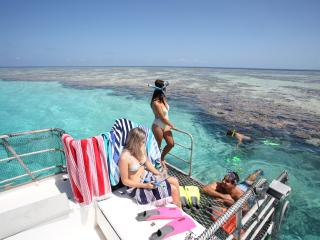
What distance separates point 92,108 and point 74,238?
54.5ft

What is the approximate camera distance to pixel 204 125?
1345 cm

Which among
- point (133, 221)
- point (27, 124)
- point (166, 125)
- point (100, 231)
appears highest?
point (166, 125)

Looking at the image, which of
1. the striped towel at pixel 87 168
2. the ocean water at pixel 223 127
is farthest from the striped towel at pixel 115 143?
the ocean water at pixel 223 127

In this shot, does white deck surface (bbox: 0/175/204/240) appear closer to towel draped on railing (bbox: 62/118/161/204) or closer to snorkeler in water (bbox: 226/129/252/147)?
towel draped on railing (bbox: 62/118/161/204)

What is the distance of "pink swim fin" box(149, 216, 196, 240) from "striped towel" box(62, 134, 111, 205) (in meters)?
1.13

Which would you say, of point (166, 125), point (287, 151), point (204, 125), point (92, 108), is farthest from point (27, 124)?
point (287, 151)

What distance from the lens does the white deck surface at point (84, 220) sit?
2.74m

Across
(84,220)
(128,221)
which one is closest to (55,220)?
(84,220)

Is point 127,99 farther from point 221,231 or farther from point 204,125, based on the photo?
point 221,231

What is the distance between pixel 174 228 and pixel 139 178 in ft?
3.55

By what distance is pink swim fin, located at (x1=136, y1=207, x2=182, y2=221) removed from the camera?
9.44ft

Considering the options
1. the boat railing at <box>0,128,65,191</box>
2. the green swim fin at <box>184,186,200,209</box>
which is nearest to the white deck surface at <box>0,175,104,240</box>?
the boat railing at <box>0,128,65,191</box>

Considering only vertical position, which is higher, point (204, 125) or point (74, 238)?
point (74, 238)

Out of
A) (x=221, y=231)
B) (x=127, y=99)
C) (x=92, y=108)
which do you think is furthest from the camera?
(x=127, y=99)
